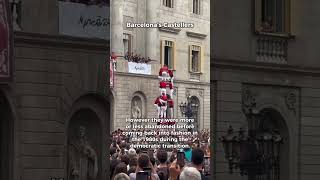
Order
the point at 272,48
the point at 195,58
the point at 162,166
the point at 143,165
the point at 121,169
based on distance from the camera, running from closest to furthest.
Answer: the point at 121,169 → the point at 143,165 → the point at 162,166 → the point at 195,58 → the point at 272,48

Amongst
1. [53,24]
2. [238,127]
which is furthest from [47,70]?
[238,127]

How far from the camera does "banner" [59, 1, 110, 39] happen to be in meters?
13.9

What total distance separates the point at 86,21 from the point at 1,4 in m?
1.58

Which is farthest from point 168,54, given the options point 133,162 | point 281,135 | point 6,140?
point 281,135

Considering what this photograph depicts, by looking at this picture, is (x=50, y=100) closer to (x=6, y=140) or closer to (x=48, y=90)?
(x=48, y=90)

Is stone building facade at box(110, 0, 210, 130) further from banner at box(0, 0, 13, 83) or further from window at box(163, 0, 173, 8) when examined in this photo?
banner at box(0, 0, 13, 83)

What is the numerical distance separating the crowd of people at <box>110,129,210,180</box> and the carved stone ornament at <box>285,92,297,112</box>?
238cm

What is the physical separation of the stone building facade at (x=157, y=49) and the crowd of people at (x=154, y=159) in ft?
0.95

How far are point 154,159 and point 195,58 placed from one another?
223 centimetres

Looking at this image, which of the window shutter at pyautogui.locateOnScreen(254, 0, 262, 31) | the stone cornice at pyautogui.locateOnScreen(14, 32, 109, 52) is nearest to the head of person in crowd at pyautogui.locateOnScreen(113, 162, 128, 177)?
the stone cornice at pyautogui.locateOnScreen(14, 32, 109, 52)

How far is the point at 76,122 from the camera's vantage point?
47.0 feet

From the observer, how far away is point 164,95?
14.2m

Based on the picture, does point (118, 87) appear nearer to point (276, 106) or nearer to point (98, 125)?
point (98, 125)

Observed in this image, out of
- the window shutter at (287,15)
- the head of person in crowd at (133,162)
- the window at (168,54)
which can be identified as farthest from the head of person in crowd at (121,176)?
the window shutter at (287,15)
